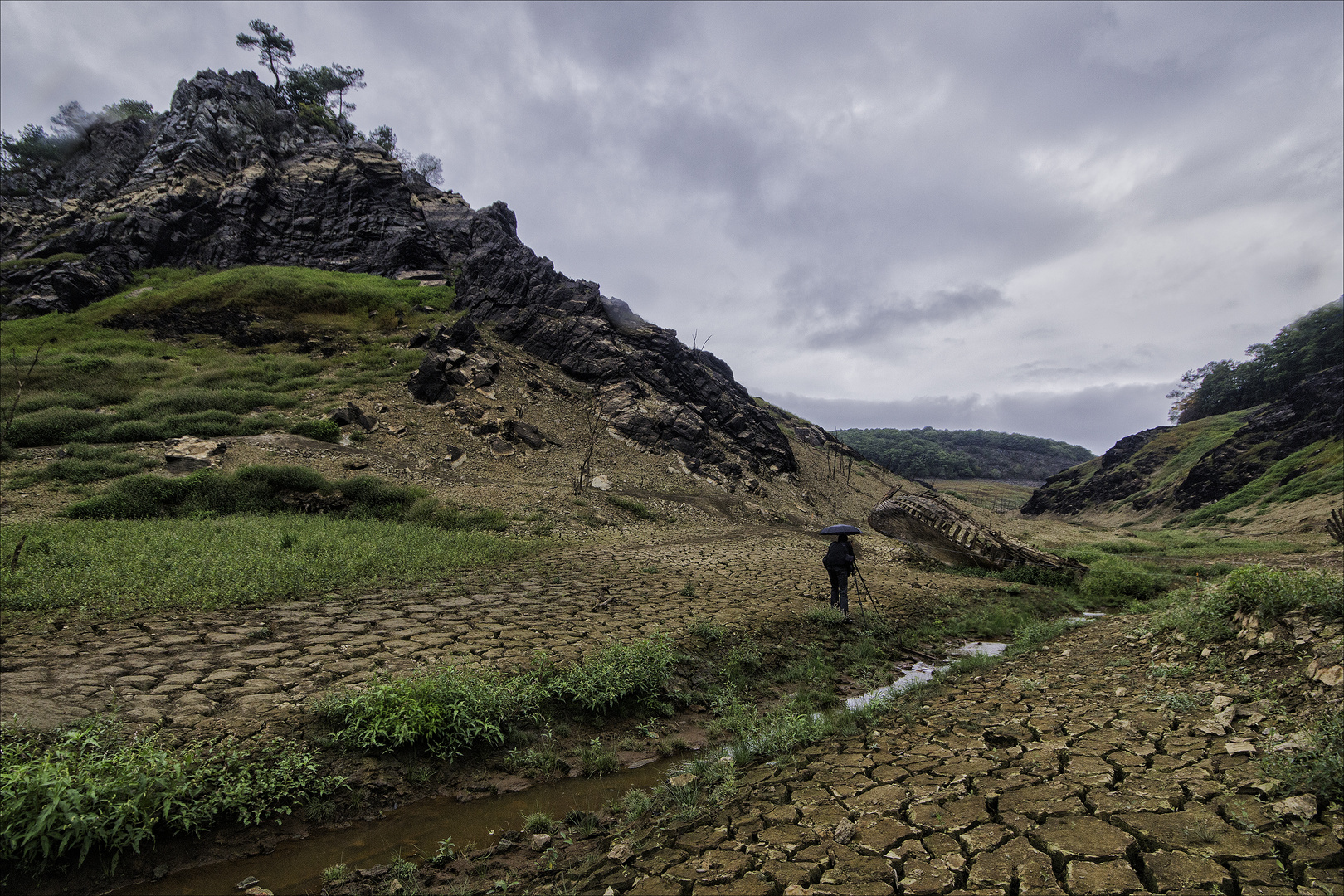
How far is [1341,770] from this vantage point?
276cm

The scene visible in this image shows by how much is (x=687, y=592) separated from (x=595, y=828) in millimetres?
6267

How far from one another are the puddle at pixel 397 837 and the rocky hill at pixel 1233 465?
47802mm

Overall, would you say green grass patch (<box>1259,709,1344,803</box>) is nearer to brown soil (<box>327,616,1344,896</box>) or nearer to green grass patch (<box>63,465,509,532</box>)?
brown soil (<box>327,616,1344,896</box>)

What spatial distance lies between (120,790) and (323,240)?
5613cm

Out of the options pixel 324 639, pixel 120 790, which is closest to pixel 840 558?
pixel 324 639

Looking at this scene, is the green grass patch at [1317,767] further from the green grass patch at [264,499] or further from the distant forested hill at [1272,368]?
the distant forested hill at [1272,368]

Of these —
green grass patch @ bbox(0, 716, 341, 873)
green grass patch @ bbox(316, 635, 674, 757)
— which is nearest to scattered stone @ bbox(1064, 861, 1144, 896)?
green grass patch @ bbox(316, 635, 674, 757)

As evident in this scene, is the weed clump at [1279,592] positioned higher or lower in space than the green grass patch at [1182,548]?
higher

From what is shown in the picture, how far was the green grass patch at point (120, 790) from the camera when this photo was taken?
10.0 feet

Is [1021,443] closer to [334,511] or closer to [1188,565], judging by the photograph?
[1188,565]

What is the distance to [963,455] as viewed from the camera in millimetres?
163875

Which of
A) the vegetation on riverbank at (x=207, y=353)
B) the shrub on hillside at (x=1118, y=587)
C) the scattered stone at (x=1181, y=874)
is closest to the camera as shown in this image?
the scattered stone at (x=1181, y=874)

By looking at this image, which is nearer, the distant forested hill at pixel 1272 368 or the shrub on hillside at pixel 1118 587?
the shrub on hillside at pixel 1118 587

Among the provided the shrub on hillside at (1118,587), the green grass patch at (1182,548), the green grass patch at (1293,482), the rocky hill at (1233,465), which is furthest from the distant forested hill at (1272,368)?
the shrub on hillside at (1118,587)
